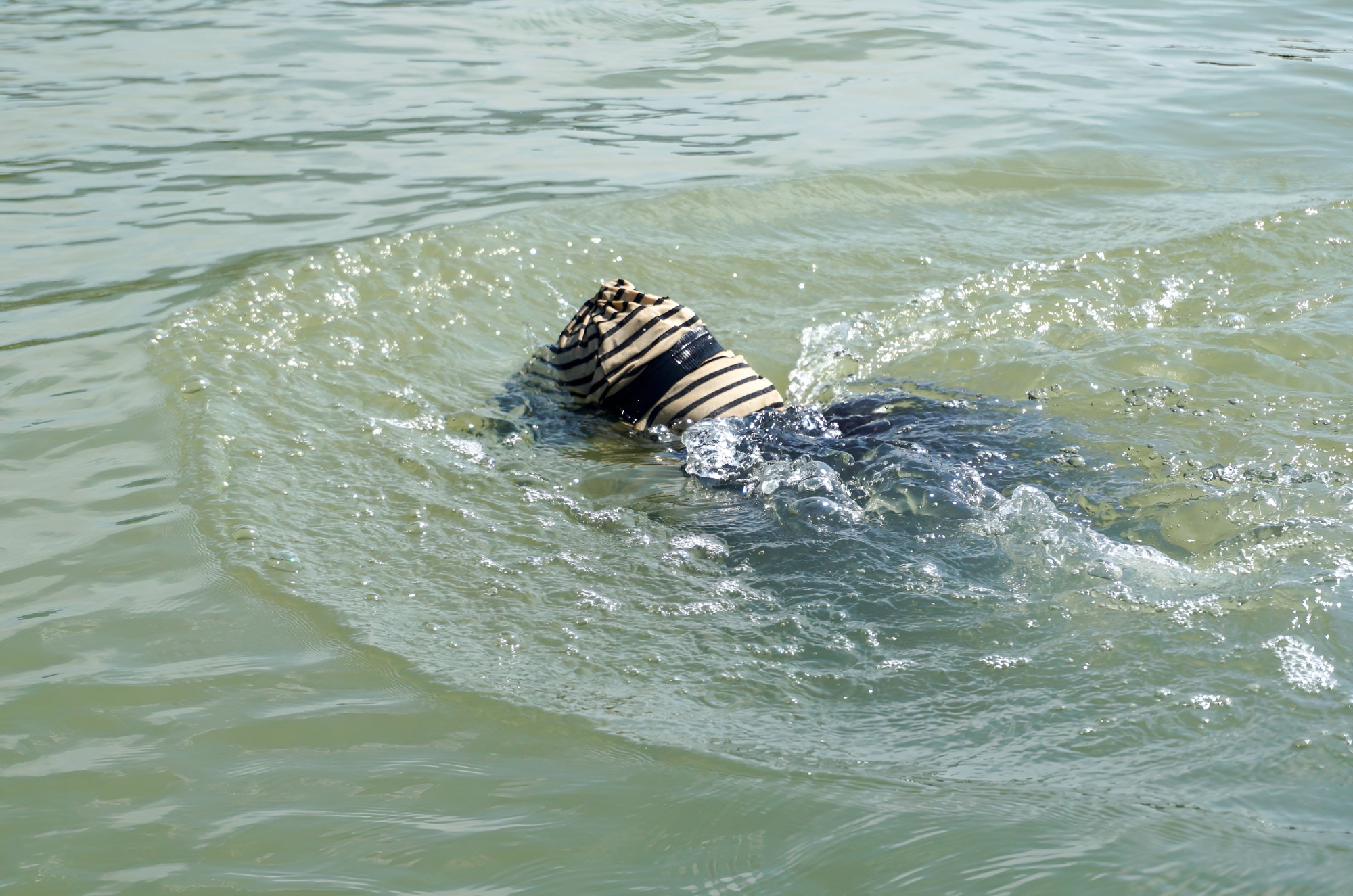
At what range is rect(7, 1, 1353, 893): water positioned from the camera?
2.47 metres

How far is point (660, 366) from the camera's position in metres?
4.27

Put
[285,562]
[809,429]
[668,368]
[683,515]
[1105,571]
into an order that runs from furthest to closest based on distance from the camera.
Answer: [668,368] → [809,429] → [683,515] → [285,562] → [1105,571]

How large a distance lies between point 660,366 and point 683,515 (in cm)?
66

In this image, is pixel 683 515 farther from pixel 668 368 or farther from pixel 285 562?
pixel 285 562

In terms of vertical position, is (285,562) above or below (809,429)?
below

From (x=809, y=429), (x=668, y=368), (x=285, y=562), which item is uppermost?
(x=668, y=368)

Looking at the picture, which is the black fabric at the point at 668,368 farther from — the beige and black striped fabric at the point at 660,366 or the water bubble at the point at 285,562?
the water bubble at the point at 285,562

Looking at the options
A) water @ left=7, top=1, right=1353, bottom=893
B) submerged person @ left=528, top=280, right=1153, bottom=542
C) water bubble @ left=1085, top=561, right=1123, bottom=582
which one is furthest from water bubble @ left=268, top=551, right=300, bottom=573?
water bubble @ left=1085, top=561, right=1123, bottom=582

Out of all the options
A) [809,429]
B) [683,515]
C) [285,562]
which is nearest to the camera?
[285,562]

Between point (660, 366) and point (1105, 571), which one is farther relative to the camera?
point (660, 366)

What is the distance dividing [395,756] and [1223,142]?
7.40m

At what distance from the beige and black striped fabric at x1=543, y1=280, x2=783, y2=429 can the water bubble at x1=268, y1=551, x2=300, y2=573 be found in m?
1.26

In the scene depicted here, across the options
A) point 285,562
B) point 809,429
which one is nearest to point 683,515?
point 809,429

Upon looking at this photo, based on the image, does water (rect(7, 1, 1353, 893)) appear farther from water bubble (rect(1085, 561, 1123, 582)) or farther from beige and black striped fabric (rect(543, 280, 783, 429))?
beige and black striped fabric (rect(543, 280, 783, 429))
